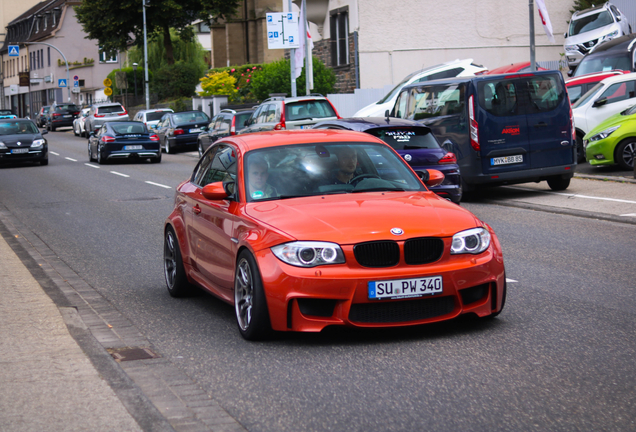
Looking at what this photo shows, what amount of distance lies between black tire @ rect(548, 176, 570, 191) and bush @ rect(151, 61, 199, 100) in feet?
176

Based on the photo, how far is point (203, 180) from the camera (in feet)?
27.0

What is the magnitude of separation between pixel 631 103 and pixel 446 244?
52.1 ft

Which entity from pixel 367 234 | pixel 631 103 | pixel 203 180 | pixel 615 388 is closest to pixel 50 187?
pixel 631 103

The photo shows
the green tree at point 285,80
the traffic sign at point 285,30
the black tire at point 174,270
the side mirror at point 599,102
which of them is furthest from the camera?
the green tree at point 285,80

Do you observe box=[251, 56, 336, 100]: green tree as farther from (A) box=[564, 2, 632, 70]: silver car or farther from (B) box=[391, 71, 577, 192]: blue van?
(B) box=[391, 71, 577, 192]: blue van

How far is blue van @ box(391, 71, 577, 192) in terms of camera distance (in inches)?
623

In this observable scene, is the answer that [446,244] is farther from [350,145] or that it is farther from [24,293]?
[24,293]

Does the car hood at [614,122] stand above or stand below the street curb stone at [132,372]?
above

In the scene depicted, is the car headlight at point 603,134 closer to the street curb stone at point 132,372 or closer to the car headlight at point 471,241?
the street curb stone at point 132,372

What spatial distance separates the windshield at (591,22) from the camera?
34.2m

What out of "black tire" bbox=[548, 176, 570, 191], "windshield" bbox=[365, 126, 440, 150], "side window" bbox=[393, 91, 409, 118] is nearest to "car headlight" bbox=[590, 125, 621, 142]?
"black tire" bbox=[548, 176, 570, 191]

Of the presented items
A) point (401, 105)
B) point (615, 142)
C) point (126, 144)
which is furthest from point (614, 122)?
point (126, 144)

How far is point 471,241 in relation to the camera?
6.37 meters

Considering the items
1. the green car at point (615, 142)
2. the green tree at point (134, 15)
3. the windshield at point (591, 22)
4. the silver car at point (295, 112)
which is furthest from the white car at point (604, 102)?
the green tree at point (134, 15)
